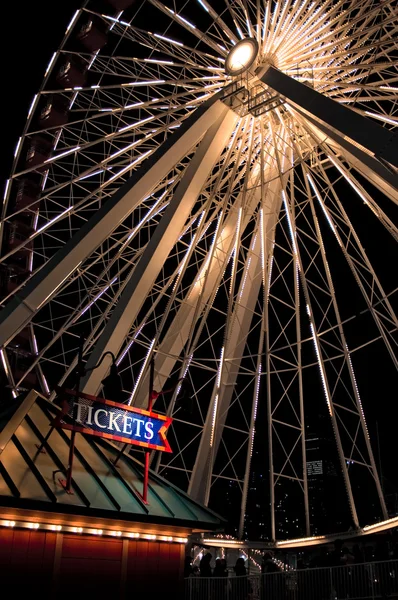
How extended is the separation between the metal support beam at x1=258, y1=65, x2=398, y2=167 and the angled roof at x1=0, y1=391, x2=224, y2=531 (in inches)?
342

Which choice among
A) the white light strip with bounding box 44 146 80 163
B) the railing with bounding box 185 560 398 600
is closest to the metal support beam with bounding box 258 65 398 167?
the white light strip with bounding box 44 146 80 163

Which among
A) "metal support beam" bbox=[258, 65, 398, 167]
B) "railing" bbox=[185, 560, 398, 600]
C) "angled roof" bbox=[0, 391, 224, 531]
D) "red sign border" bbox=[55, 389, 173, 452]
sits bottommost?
"railing" bbox=[185, 560, 398, 600]

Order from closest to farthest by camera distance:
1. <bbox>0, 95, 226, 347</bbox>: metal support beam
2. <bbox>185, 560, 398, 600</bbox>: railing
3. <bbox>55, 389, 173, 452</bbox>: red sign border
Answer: <bbox>55, 389, 173, 452</bbox>: red sign border, <bbox>185, 560, 398, 600</bbox>: railing, <bbox>0, 95, 226, 347</bbox>: metal support beam

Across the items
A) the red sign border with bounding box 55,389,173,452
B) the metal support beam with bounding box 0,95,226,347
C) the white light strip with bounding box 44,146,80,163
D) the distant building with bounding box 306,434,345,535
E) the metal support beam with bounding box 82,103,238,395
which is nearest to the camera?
the red sign border with bounding box 55,389,173,452

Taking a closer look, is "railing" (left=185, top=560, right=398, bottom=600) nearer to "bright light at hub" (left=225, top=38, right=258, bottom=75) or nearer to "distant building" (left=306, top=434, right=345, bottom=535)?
"bright light at hub" (left=225, top=38, right=258, bottom=75)

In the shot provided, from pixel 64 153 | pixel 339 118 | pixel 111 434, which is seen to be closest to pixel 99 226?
pixel 111 434

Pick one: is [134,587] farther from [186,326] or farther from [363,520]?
[363,520]

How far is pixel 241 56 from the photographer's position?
21047mm

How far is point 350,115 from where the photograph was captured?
15.2 meters

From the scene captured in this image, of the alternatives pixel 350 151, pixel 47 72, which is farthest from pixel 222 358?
pixel 47 72

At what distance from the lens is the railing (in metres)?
14.5

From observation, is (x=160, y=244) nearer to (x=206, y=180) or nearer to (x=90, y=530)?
(x=206, y=180)

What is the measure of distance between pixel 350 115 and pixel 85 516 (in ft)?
33.4

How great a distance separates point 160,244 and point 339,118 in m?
6.49
